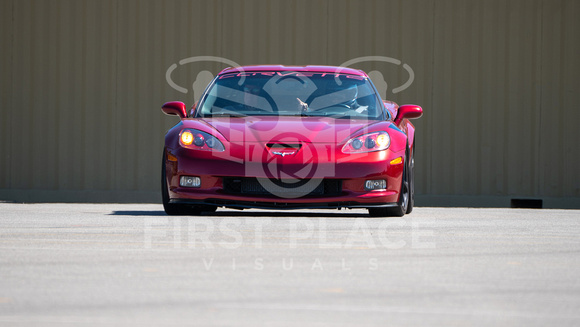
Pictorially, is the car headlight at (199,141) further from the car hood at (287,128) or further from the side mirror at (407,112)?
the side mirror at (407,112)

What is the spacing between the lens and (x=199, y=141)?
849 centimetres

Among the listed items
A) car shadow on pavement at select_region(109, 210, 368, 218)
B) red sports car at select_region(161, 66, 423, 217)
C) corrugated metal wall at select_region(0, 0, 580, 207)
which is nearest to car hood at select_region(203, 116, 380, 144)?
red sports car at select_region(161, 66, 423, 217)

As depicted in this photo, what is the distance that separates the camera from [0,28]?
14.4m

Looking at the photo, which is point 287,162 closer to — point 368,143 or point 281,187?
point 281,187

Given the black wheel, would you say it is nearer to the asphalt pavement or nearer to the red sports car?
the red sports car

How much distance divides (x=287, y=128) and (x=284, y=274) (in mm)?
3587

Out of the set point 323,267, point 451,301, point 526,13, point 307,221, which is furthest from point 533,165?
Result: point 451,301

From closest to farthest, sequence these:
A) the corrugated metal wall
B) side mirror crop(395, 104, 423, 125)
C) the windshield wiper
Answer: the windshield wiper → side mirror crop(395, 104, 423, 125) → the corrugated metal wall

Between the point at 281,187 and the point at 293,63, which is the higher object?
the point at 293,63

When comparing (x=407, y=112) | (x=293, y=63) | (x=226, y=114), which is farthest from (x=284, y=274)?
(x=293, y=63)

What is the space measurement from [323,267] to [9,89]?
9943mm

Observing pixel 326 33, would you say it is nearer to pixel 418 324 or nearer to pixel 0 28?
pixel 0 28

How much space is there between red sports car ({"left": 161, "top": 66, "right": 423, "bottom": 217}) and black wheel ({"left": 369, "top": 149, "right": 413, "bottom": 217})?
1cm

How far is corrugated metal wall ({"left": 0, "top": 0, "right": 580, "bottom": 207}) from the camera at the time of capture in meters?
14.1
